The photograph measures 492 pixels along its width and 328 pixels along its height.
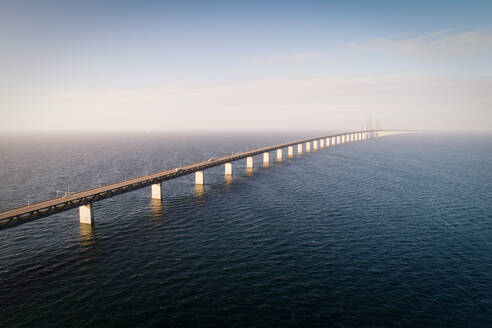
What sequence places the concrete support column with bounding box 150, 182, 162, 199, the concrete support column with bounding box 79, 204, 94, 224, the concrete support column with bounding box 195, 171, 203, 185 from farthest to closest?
1. the concrete support column with bounding box 195, 171, 203, 185
2. the concrete support column with bounding box 150, 182, 162, 199
3. the concrete support column with bounding box 79, 204, 94, 224

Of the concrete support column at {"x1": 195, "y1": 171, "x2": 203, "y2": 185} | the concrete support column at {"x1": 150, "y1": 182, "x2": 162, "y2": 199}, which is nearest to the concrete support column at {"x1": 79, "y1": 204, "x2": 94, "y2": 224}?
the concrete support column at {"x1": 150, "y1": 182, "x2": 162, "y2": 199}

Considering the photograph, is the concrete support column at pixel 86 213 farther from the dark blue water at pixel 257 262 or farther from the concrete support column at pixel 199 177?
the concrete support column at pixel 199 177

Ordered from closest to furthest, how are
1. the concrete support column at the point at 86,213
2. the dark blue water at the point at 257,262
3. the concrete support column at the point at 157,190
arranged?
the dark blue water at the point at 257,262, the concrete support column at the point at 86,213, the concrete support column at the point at 157,190

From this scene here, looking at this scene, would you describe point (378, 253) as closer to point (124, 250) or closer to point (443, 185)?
point (124, 250)

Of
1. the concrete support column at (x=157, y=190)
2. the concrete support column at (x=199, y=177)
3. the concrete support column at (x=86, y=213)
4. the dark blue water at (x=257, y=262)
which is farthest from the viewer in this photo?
the concrete support column at (x=199, y=177)

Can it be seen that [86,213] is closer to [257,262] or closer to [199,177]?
[257,262]

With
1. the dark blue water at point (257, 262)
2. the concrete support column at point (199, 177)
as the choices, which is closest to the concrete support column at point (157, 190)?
the dark blue water at point (257, 262)

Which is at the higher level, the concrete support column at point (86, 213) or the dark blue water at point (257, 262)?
the concrete support column at point (86, 213)

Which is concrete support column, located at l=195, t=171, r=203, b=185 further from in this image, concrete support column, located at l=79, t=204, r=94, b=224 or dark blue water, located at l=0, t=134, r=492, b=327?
concrete support column, located at l=79, t=204, r=94, b=224

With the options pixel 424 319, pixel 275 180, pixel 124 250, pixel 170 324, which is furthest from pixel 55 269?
pixel 275 180
